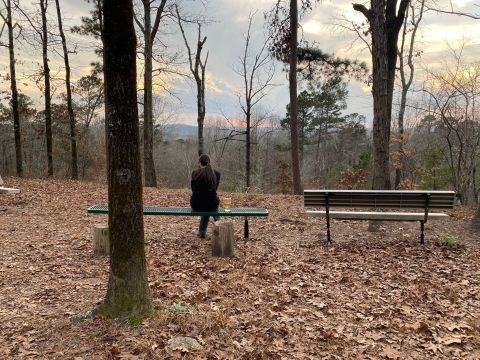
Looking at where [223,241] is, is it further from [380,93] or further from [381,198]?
[380,93]

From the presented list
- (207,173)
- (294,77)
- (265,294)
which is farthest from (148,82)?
(265,294)

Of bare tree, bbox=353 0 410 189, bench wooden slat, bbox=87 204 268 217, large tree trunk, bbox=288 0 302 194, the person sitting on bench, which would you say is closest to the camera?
bench wooden slat, bbox=87 204 268 217

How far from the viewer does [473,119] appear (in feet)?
46.1

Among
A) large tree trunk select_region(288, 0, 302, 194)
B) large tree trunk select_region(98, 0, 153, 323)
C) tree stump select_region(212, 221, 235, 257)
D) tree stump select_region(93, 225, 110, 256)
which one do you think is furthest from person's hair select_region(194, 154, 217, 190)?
large tree trunk select_region(288, 0, 302, 194)

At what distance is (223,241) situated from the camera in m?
5.83

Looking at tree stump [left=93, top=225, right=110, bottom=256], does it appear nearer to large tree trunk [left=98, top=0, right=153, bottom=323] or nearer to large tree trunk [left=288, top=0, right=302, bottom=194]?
large tree trunk [left=98, top=0, right=153, bottom=323]

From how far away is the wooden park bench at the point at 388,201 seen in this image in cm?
634

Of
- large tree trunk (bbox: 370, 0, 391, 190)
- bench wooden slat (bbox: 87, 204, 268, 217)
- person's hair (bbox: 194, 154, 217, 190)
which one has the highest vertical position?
large tree trunk (bbox: 370, 0, 391, 190)

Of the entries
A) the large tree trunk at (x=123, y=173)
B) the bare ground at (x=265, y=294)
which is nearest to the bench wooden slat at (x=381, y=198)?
the bare ground at (x=265, y=294)

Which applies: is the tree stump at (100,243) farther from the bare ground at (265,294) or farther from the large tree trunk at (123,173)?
the large tree trunk at (123,173)

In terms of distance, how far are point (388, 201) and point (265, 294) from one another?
316 cm

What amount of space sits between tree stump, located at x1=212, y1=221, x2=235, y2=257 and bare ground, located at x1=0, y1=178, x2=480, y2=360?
0.17 meters

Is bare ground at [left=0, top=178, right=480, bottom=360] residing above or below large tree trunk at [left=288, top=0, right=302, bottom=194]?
below

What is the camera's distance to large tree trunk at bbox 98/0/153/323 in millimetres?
3223
